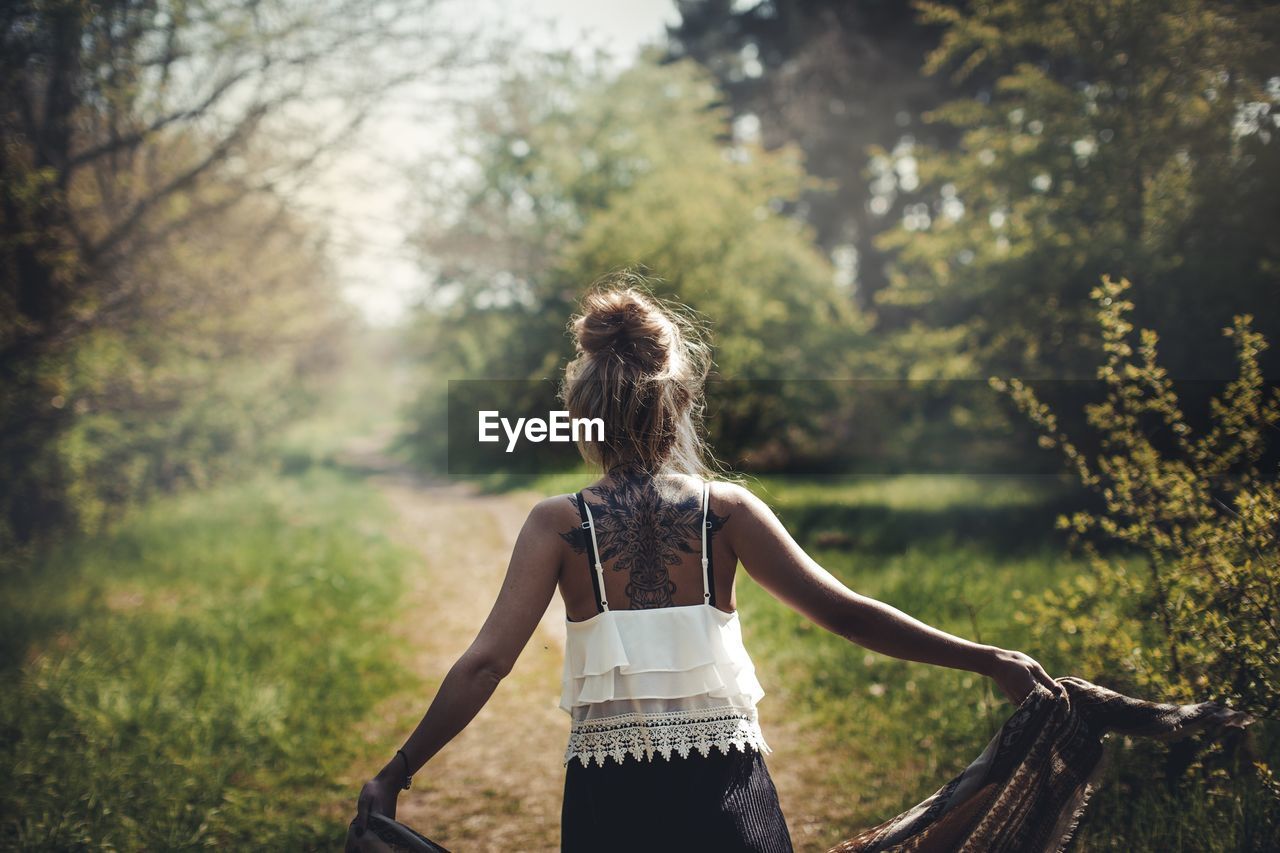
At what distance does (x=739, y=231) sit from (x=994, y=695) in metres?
11.7

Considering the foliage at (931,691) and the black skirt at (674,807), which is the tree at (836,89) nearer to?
the foliage at (931,691)

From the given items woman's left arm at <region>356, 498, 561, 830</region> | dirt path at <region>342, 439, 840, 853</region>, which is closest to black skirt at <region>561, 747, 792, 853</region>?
woman's left arm at <region>356, 498, 561, 830</region>

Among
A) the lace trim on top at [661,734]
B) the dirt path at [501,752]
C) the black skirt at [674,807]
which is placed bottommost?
the dirt path at [501,752]

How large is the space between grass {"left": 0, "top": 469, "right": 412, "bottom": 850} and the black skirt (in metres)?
2.69

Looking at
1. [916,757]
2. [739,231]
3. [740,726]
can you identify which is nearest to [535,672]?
[916,757]

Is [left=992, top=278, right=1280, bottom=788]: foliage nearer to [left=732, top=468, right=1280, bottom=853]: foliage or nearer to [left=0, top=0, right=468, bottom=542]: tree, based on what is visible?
[left=732, top=468, right=1280, bottom=853]: foliage

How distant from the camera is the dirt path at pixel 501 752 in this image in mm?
3992

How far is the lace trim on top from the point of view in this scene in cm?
188

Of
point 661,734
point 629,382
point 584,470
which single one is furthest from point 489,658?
point 584,470

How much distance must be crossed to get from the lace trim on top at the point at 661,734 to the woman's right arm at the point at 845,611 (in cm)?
35

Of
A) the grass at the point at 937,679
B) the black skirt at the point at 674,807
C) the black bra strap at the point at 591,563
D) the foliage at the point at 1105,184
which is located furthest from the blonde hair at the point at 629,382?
the foliage at the point at 1105,184

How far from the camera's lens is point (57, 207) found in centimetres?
723

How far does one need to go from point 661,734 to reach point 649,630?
0.25 metres

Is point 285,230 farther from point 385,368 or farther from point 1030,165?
point 385,368
